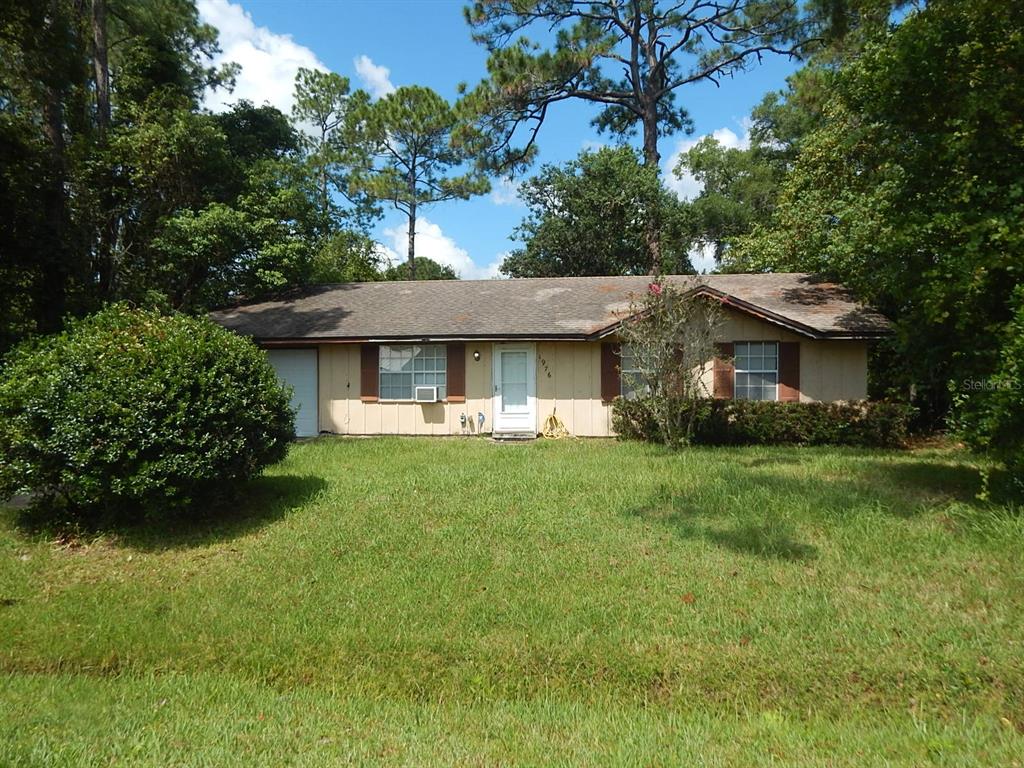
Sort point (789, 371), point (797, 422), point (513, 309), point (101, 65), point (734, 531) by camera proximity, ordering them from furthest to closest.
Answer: point (513, 309)
point (101, 65)
point (789, 371)
point (797, 422)
point (734, 531)

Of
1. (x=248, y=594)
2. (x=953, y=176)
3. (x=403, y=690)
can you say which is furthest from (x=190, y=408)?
(x=953, y=176)

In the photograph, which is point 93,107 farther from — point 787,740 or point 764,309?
point 787,740

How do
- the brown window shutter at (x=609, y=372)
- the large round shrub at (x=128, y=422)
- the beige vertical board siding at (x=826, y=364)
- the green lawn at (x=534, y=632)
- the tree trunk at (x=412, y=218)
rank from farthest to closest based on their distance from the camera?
the tree trunk at (x=412, y=218) < the brown window shutter at (x=609, y=372) < the beige vertical board siding at (x=826, y=364) < the large round shrub at (x=128, y=422) < the green lawn at (x=534, y=632)

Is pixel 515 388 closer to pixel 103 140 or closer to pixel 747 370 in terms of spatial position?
pixel 747 370

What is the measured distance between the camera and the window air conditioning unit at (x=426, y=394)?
48.2 feet

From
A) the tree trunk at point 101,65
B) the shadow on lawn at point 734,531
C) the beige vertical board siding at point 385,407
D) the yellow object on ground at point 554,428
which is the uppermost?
the tree trunk at point 101,65

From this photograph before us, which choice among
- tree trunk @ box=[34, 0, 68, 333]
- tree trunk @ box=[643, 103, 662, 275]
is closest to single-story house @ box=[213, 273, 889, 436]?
tree trunk @ box=[34, 0, 68, 333]

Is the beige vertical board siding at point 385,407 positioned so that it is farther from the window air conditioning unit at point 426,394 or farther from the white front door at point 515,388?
the white front door at point 515,388

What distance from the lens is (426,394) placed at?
1474 cm

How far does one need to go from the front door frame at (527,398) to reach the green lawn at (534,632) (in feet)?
19.7

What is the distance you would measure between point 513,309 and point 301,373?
5.34 m

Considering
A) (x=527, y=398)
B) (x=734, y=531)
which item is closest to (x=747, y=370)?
(x=527, y=398)

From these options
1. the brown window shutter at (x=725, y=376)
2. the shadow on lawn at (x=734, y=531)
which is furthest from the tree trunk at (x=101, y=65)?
the shadow on lawn at (x=734, y=531)

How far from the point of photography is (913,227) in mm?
7453
